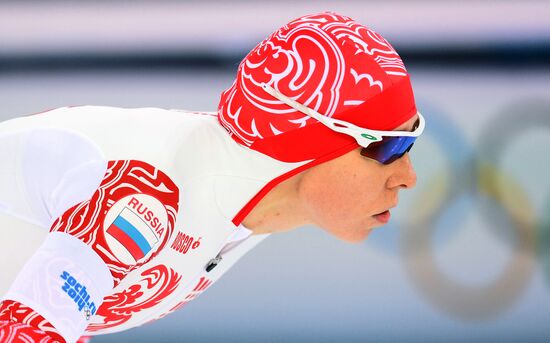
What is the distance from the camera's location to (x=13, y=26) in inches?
115

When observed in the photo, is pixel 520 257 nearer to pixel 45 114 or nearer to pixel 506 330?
pixel 506 330

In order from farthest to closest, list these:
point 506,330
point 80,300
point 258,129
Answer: point 506,330 → point 258,129 → point 80,300

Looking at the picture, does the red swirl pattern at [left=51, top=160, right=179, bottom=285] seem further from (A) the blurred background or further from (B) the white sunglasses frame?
(A) the blurred background

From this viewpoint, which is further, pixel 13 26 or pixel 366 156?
pixel 13 26

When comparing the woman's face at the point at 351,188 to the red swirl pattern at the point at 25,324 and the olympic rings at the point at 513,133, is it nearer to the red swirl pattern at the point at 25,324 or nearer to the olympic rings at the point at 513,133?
the red swirl pattern at the point at 25,324

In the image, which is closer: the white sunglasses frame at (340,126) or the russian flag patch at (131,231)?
the russian flag patch at (131,231)

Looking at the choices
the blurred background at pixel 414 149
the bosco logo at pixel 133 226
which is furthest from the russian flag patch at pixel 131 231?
the blurred background at pixel 414 149

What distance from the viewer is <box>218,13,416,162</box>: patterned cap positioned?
5.38 ft

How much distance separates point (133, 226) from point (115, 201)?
0.05 metres

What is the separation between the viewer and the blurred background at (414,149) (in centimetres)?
286

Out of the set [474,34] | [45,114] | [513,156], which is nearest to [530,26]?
[474,34]

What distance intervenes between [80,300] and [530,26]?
2.00 m

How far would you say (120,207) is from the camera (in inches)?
57.7

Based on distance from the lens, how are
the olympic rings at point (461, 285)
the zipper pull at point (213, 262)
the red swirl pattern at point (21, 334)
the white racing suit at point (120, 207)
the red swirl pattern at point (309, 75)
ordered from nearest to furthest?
the red swirl pattern at point (21, 334) → the white racing suit at point (120, 207) → the red swirl pattern at point (309, 75) → the zipper pull at point (213, 262) → the olympic rings at point (461, 285)
